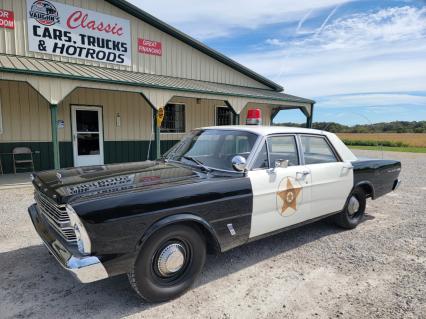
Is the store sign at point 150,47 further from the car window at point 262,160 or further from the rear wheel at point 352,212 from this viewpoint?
the rear wheel at point 352,212

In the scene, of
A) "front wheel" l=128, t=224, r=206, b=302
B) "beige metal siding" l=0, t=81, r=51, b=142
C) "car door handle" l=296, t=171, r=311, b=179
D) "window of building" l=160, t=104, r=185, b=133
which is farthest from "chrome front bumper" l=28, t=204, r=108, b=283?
"window of building" l=160, t=104, r=185, b=133

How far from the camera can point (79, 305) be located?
277cm

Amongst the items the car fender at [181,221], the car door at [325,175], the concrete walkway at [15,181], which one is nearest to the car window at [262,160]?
the car door at [325,175]

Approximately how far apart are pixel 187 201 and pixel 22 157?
28.9 feet

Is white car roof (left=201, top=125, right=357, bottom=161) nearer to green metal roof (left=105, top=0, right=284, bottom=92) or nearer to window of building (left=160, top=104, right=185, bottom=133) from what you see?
window of building (left=160, top=104, right=185, bottom=133)

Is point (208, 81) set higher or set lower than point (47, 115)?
higher

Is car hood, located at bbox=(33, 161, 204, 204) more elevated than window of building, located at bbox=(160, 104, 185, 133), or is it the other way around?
window of building, located at bbox=(160, 104, 185, 133)

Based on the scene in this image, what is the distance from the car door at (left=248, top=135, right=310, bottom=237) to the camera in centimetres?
339

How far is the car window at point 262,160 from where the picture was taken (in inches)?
137

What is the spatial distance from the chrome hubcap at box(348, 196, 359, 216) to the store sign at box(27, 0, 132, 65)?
937 cm

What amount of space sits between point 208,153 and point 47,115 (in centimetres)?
797

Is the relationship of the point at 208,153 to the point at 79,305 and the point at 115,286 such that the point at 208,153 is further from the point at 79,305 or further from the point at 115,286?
the point at 79,305

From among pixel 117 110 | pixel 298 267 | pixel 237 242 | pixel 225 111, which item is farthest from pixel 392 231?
pixel 225 111

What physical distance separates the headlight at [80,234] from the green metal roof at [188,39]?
10.4m
